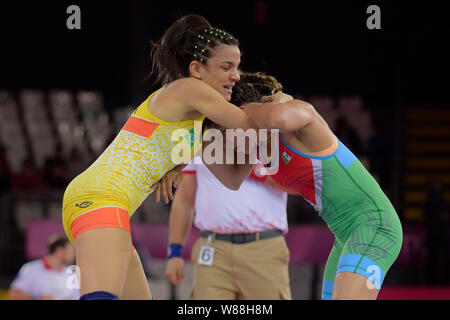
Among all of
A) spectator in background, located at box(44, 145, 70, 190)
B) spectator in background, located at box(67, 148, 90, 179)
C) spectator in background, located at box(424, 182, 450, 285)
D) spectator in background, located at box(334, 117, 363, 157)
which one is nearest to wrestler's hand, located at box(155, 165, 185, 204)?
spectator in background, located at box(424, 182, 450, 285)

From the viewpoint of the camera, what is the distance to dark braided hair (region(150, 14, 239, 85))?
107 inches

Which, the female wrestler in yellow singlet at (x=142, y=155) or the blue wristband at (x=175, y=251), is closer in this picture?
the female wrestler in yellow singlet at (x=142, y=155)

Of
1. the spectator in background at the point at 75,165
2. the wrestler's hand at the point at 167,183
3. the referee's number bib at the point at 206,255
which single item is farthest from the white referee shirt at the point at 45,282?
the spectator in background at the point at 75,165

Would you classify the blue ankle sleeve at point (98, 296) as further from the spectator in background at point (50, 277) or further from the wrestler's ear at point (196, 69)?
the spectator in background at point (50, 277)

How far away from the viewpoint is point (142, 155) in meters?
2.58

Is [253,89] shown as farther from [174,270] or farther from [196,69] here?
[174,270]

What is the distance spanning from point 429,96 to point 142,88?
5020mm

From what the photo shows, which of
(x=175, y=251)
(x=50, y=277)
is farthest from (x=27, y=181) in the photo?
(x=175, y=251)

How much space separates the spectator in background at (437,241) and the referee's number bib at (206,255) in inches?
140

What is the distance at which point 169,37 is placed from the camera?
112 inches

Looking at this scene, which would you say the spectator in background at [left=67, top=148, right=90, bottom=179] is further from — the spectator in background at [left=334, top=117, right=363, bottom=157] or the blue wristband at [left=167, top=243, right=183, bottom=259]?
the blue wristband at [left=167, top=243, right=183, bottom=259]

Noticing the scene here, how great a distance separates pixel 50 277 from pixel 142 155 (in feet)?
10.1

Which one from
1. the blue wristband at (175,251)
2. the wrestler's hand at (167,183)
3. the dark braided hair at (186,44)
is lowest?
the blue wristband at (175,251)

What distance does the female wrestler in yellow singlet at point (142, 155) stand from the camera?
228 cm
